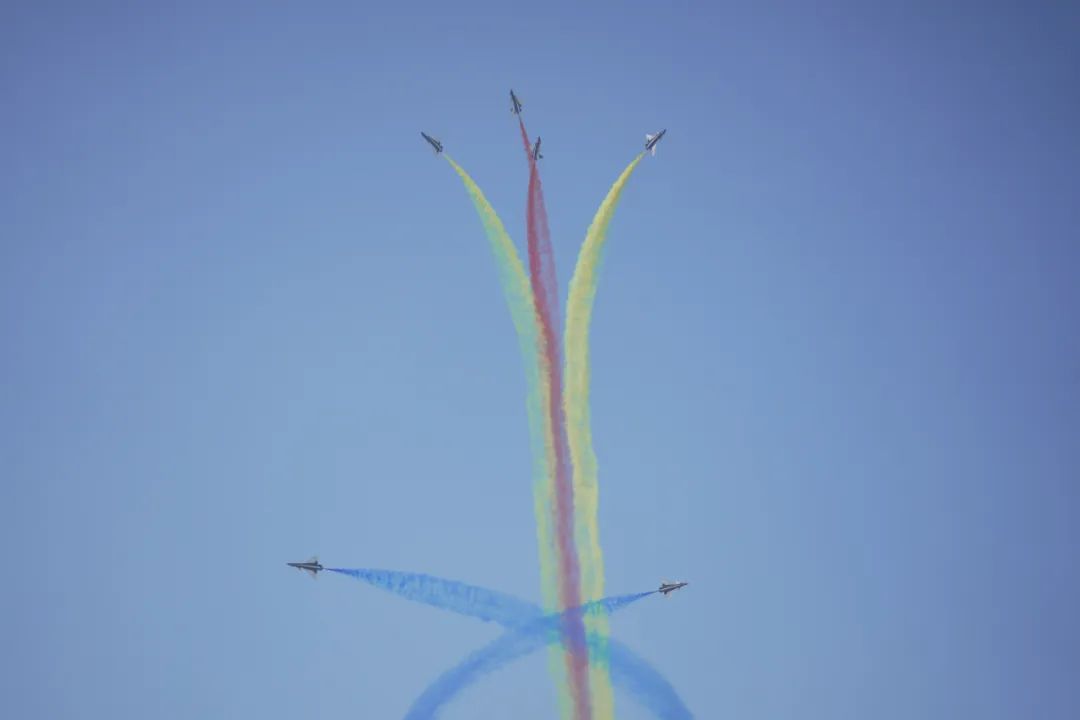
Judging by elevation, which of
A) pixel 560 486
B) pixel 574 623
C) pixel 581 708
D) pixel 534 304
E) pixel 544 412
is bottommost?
pixel 581 708

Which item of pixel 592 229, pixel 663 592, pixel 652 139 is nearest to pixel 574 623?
pixel 663 592

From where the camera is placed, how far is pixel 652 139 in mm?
33188

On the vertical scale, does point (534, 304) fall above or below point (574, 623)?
above

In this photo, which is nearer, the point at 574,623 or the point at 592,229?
the point at 574,623

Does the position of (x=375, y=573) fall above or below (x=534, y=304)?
below

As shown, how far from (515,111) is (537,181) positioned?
3632 mm

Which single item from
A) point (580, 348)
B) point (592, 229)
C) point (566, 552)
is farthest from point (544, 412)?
point (592, 229)

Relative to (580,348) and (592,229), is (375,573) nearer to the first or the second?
(580,348)

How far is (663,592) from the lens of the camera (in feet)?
107

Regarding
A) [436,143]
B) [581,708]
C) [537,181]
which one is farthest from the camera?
[436,143]

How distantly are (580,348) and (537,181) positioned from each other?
6639 millimetres

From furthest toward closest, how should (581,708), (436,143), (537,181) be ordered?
(436,143) < (537,181) < (581,708)

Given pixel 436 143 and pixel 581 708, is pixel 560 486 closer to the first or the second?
pixel 581 708

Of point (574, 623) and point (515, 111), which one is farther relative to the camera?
point (515, 111)
